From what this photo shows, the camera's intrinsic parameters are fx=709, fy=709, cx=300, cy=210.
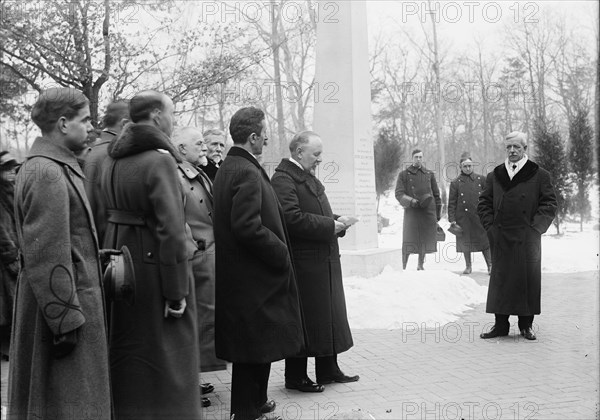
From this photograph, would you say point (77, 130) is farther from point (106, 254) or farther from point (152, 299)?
point (152, 299)

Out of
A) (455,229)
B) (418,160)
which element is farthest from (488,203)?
(455,229)

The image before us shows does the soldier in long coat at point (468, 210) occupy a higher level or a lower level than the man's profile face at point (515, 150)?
lower

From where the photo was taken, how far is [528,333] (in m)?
7.04

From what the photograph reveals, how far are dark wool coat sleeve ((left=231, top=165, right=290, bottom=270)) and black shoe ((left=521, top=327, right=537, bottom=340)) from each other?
3.69m

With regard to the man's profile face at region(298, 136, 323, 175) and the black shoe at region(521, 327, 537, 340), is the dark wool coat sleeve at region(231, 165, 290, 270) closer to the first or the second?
the man's profile face at region(298, 136, 323, 175)

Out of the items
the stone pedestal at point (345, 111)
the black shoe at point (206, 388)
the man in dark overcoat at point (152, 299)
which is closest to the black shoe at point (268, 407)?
the black shoe at point (206, 388)

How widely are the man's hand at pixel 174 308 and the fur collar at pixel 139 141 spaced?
79 centimetres

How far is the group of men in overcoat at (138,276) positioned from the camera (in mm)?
3281

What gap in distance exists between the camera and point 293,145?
17.2 ft

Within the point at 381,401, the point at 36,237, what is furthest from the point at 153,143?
the point at 381,401

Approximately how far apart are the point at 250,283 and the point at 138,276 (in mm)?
907

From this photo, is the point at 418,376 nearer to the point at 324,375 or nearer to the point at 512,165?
the point at 324,375

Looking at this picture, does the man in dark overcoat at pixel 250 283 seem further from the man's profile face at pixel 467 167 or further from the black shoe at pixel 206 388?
the man's profile face at pixel 467 167

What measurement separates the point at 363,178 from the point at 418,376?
4459 millimetres
